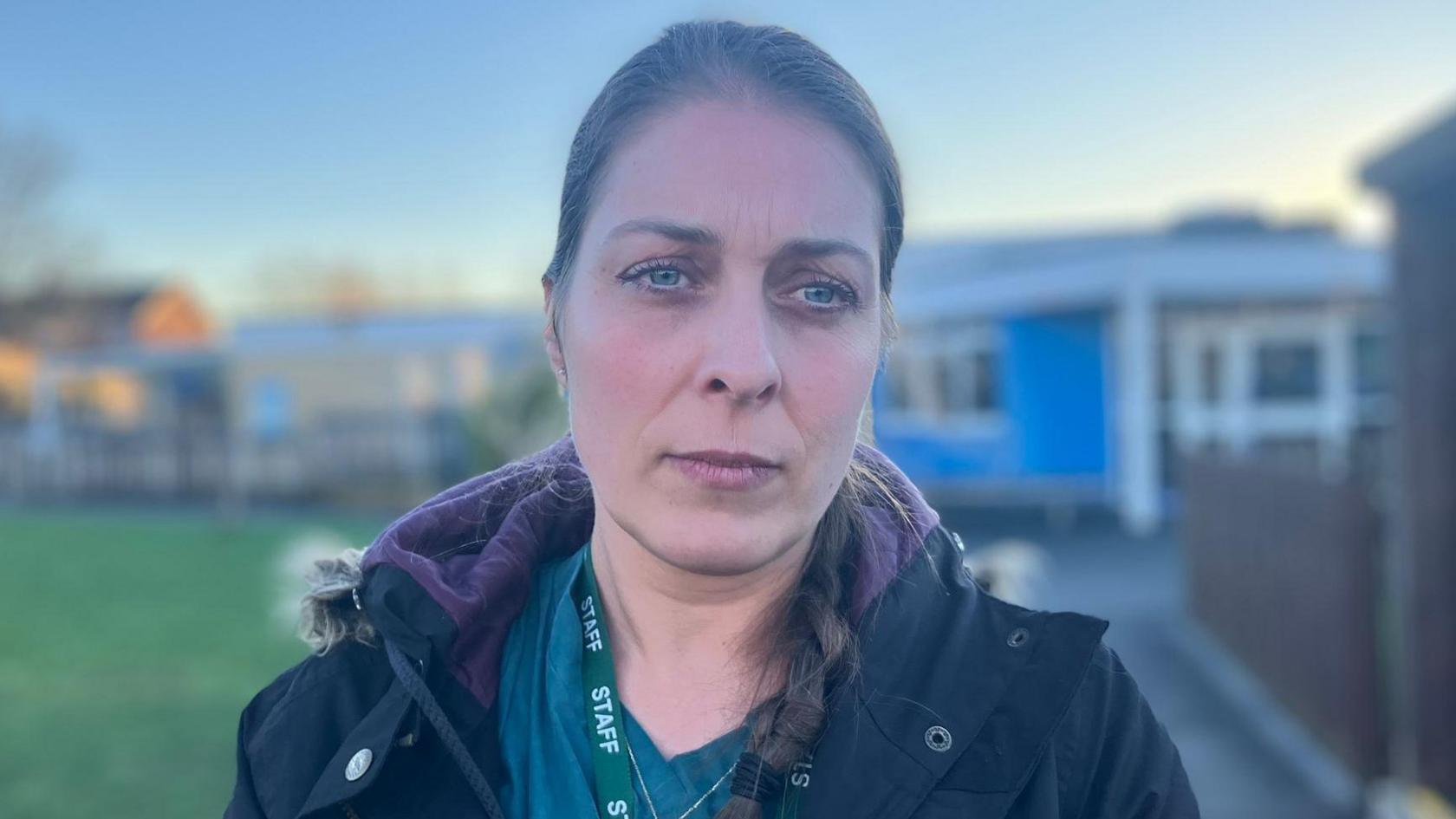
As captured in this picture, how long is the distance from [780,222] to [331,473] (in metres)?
21.4

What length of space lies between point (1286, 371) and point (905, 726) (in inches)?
673

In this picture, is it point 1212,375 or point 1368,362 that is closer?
point 1212,375

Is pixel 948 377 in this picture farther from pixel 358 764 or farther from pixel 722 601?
pixel 358 764

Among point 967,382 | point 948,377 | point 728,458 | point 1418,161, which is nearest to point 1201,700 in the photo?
point 1418,161

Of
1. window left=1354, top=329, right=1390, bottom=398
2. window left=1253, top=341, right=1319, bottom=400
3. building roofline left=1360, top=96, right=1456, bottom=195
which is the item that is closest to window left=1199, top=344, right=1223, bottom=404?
window left=1253, top=341, right=1319, bottom=400

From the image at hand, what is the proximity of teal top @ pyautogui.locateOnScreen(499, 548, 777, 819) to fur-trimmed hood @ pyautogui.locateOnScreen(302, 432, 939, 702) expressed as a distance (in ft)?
0.17

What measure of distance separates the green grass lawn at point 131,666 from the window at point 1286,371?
41.5 feet

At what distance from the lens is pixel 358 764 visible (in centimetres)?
179

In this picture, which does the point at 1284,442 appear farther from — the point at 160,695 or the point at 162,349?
the point at 162,349

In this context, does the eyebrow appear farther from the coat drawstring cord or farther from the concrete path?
the concrete path

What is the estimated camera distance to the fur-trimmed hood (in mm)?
1939

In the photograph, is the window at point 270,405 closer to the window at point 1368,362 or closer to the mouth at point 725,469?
the window at point 1368,362

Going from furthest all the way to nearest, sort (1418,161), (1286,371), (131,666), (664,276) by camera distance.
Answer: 1. (1286,371)
2. (131,666)
3. (1418,161)
4. (664,276)

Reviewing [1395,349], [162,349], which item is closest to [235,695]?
[1395,349]
